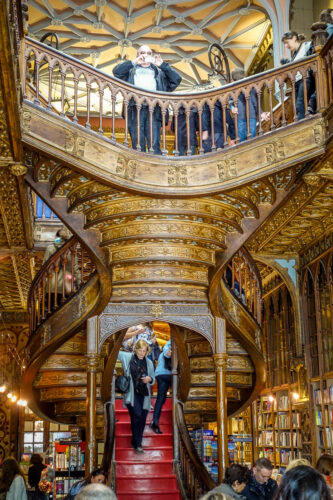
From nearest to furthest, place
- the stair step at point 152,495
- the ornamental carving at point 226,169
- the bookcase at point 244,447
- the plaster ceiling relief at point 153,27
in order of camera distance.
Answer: the ornamental carving at point 226,169 → the stair step at point 152,495 → the plaster ceiling relief at point 153,27 → the bookcase at point 244,447

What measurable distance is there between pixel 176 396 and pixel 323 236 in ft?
10.4

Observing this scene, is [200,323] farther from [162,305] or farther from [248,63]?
[248,63]

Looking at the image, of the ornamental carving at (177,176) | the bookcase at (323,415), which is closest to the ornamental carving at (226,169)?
the ornamental carving at (177,176)

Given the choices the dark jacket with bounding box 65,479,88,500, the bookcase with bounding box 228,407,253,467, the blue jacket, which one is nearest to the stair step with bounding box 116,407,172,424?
the blue jacket

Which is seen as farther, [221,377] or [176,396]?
[176,396]

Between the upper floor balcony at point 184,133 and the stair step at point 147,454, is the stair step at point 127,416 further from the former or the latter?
the upper floor balcony at point 184,133

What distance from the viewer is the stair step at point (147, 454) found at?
31.5ft

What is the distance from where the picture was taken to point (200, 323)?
8.62 metres

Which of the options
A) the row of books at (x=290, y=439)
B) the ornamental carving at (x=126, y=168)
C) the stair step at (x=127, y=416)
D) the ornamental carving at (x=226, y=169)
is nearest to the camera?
the ornamental carving at (x=126, y=168)

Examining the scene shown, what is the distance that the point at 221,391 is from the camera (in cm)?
830

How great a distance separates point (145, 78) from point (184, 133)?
1037mm

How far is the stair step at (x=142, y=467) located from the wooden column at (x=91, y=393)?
149cm

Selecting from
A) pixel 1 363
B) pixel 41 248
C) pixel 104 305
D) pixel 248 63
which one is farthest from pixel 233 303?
pixel 1 363

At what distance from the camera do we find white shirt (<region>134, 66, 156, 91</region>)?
A: 324 inches
